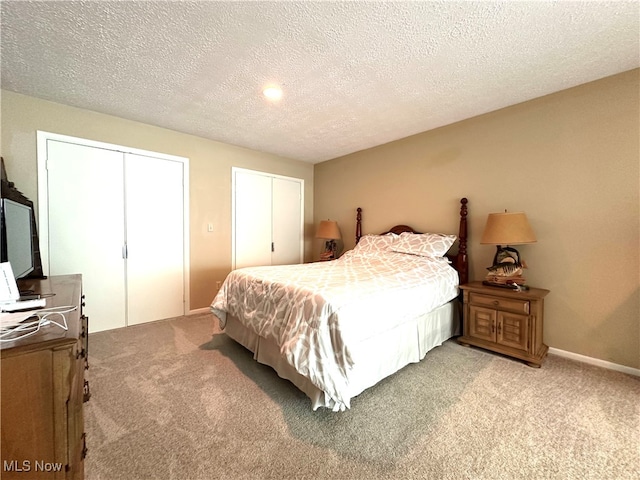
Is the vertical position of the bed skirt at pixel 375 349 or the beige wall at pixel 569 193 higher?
the beige wall at pixel 569 193

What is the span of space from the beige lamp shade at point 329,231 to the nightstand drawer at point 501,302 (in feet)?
6.81

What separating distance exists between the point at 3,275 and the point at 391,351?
2.26m

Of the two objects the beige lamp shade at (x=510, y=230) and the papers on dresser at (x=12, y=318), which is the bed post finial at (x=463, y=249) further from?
the papers on dresser at (x=12, y=318)

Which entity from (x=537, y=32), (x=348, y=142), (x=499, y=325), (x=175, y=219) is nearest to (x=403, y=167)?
(x=348, y=142)

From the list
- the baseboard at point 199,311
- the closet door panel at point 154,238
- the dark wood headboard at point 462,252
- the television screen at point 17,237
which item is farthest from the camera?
the baseboard at point 199,311

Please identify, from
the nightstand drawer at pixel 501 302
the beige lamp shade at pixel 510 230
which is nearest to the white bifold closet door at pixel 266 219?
the nightstand drawer at pixel 501 302

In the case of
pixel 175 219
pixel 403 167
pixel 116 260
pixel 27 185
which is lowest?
pixel 116 260

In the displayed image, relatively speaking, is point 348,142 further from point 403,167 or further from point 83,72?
point 83,72

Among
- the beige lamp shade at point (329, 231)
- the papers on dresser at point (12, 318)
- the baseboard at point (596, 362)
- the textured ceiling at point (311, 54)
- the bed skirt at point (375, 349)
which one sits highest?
the textured ceiling at point (311, 54)

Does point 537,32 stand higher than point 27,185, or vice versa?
point 537,32

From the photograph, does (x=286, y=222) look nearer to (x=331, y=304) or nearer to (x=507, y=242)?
(x=331, y=304)

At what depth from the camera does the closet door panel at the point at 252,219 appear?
12.6 ft

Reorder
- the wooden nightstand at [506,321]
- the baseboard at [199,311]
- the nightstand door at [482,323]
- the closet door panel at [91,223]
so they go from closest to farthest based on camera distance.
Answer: the wooden nightstand at [506,321], the nightstand door at [482,323], the closet door panel at [91,223], the baseboard at [199,311]

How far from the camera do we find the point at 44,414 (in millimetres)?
797
